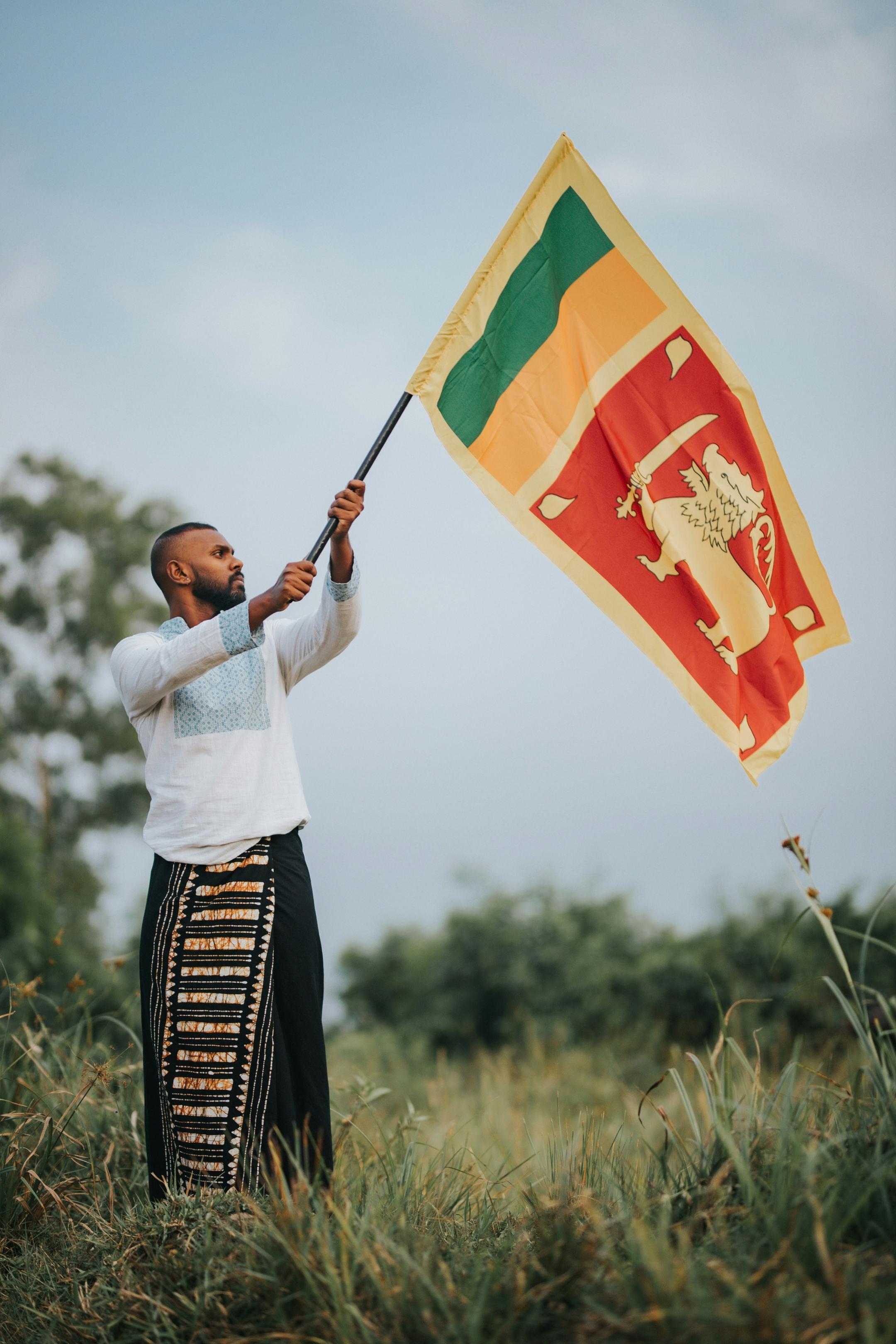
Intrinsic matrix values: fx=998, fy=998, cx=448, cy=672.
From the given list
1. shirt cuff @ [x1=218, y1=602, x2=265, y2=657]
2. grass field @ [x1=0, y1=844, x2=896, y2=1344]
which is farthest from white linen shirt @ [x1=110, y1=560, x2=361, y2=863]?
grass field @ [x1=0, y1=844, x2=896, y2=1344]

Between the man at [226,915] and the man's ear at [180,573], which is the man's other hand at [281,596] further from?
the man's ear at [180,573]

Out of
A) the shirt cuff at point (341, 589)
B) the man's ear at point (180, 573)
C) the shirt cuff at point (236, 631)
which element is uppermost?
the man's ear at point (180, 573)

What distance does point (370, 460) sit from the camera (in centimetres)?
327

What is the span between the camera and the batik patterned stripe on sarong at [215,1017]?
9.43 feet

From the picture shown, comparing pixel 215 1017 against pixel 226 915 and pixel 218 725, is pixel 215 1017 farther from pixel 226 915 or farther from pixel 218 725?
pixel 218 725

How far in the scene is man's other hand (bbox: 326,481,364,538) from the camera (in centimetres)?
317

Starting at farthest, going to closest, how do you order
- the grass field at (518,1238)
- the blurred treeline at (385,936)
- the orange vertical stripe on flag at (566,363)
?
the blurred treeline at (385,936), the orange vertical stripe on flag at (566,363), the grass field at (518,1238)

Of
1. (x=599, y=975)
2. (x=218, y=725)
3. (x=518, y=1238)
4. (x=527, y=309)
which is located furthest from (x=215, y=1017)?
(x=599, y=975)

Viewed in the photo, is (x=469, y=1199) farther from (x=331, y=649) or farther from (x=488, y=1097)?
(x=488, y=1097)

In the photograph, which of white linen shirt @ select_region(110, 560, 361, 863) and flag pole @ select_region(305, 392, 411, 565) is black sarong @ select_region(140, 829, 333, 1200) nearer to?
white linen shirt @ select_region(110, 560, 361, 863)

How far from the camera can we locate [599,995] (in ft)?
37.1

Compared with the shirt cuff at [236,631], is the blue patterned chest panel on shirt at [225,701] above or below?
below

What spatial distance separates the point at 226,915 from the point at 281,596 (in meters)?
0.96

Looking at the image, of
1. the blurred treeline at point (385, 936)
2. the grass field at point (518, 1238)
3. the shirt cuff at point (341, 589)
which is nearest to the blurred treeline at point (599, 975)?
the blurred treeline at point (385, 936)
